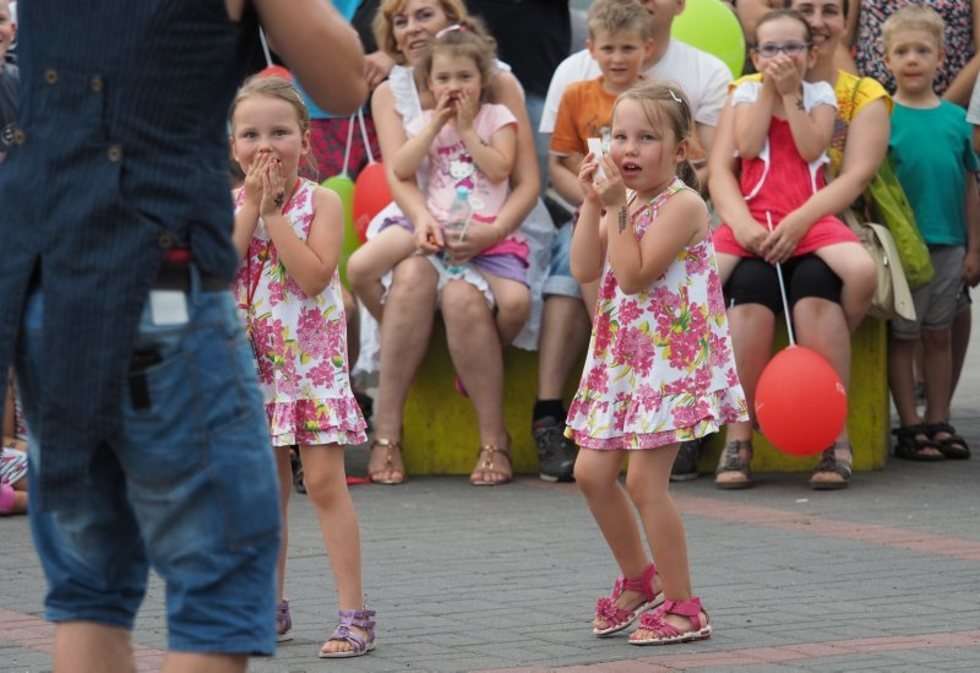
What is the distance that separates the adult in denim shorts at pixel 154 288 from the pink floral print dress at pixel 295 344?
7.82 feet

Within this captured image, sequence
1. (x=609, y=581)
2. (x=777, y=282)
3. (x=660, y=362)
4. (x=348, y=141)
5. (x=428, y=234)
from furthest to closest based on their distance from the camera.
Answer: (x=348, y=141), (x=428, y=234), (x=777, y=282), (x=609, y=581), (x=660, y=362)

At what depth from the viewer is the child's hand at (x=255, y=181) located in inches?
211

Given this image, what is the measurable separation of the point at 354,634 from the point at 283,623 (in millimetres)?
286

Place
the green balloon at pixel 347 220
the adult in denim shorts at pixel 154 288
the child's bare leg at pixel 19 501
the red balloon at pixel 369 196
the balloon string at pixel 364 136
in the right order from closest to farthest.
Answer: the adult in denim shorts at pixel 154 288
the child's bare leg at pixel 19 501
the red balloon at pixel 369 196
the green balloon at pixel 347 220
the balloon string at pixel 364 136

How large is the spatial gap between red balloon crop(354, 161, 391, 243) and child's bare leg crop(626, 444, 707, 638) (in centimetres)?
360

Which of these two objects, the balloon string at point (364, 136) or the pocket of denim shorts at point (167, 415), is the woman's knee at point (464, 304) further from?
the pocket of denim shorts at point (167, 415)

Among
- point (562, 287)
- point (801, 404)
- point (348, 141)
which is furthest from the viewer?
point (348, 141)

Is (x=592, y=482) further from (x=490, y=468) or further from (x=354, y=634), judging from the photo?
(x=490, y=468)

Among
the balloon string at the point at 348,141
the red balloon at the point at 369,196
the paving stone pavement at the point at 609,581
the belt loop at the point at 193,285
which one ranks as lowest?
the paving stone pavement at the point at 609,581

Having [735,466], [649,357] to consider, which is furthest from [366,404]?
[649,357]

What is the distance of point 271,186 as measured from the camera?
5.38m

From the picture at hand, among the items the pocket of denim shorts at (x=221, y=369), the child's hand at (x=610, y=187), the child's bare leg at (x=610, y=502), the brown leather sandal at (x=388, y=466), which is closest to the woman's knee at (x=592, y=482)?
the child's bare leg at (x=610, y=502)

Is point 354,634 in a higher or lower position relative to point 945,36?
lower

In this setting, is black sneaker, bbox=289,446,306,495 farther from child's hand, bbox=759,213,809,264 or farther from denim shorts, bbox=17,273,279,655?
denim shorts, bbox=17,273,279,655
